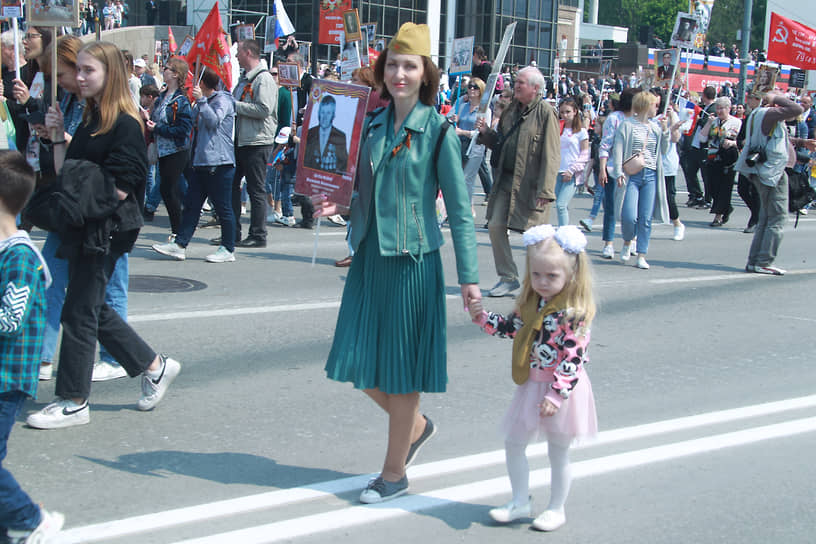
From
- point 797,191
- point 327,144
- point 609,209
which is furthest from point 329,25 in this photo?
point 327,144

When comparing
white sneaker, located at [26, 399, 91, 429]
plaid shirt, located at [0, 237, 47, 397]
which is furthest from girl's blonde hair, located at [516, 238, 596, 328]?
white sneaker, located at [26, 399, 91, 429]

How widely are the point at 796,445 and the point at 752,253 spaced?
6.14 metres

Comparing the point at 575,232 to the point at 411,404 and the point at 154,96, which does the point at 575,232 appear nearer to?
the point at 411,404

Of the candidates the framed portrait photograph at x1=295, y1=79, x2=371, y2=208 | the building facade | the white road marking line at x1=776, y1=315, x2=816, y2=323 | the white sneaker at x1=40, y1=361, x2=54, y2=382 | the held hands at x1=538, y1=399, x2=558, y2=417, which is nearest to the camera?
the held hands at x1=538, y1=399, x2=558, y2=417

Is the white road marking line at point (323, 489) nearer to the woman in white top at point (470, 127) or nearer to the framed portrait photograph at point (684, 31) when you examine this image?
the woman in white top at point (470, 127)

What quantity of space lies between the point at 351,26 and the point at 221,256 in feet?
16.0

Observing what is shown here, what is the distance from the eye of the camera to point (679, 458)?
4.67m

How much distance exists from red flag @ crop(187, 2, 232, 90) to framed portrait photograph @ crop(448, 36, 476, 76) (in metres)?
6.11

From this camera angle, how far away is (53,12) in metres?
6.33

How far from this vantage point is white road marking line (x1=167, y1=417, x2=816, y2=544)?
367 cm

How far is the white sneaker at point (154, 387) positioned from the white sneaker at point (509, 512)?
6.90 ft

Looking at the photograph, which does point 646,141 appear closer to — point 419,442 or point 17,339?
point 419,442

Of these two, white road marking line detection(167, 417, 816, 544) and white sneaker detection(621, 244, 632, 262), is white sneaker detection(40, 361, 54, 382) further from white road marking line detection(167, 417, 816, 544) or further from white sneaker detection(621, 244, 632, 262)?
white sneaker detection(621, 244, 632, 262)

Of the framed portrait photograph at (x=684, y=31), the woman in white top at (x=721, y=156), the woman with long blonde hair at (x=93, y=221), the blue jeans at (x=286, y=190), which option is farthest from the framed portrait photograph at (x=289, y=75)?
the woman with long blonde hair at (x=93, y=221)
